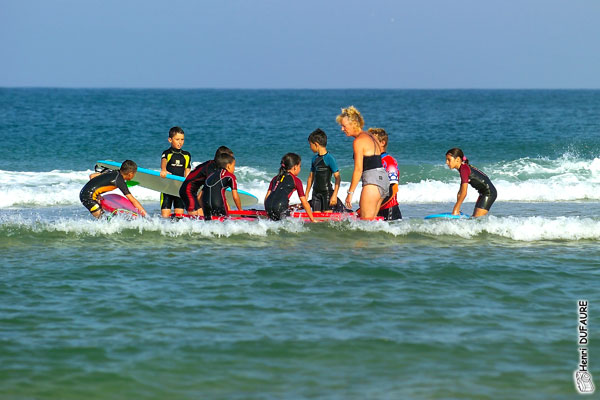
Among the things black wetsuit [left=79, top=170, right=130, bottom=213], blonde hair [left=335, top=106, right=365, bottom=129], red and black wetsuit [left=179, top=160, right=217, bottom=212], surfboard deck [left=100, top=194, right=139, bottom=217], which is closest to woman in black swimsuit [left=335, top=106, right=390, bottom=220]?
blonde hair [left=335, top=106, right=365, bottom=129]

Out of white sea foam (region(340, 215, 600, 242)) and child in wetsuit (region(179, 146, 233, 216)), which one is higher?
child in wetsuit (region(179, 146, 233, 216))

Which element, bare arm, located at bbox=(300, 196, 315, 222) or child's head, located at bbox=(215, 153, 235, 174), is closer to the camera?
bare arm, located at bbox=(300, 196, 315, 222)

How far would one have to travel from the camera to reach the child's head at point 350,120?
9234mm

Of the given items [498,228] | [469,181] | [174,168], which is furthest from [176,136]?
[498,228]

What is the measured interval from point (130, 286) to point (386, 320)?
2.74 meters

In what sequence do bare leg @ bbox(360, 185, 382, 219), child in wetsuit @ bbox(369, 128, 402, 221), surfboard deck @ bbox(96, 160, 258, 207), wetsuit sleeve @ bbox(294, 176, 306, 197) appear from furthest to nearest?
surfboard deck @ bbox(96, 160, 258, 207) < child in wetsuit @ bbox(369, 128, 402, 221) < wetsuit sleeve @ bbox(294, 176, 306, 197) < bare leg @ bbox(360, 185, 382, 219)

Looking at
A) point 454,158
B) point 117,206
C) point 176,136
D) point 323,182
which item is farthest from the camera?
point 176,136

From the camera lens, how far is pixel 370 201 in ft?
32.4

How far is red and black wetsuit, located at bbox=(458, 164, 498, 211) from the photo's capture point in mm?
10250

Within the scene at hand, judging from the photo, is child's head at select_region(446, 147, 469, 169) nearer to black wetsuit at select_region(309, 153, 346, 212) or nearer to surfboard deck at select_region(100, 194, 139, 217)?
black wetsuit at select_region(309, 153, 346, 212)

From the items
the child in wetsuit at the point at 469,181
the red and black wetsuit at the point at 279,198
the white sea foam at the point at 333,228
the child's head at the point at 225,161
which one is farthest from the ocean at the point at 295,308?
the child's head at the point at 225,161

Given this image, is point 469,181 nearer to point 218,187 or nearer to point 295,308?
point 218,187

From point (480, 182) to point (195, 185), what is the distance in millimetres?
4244

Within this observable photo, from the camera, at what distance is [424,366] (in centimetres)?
530
